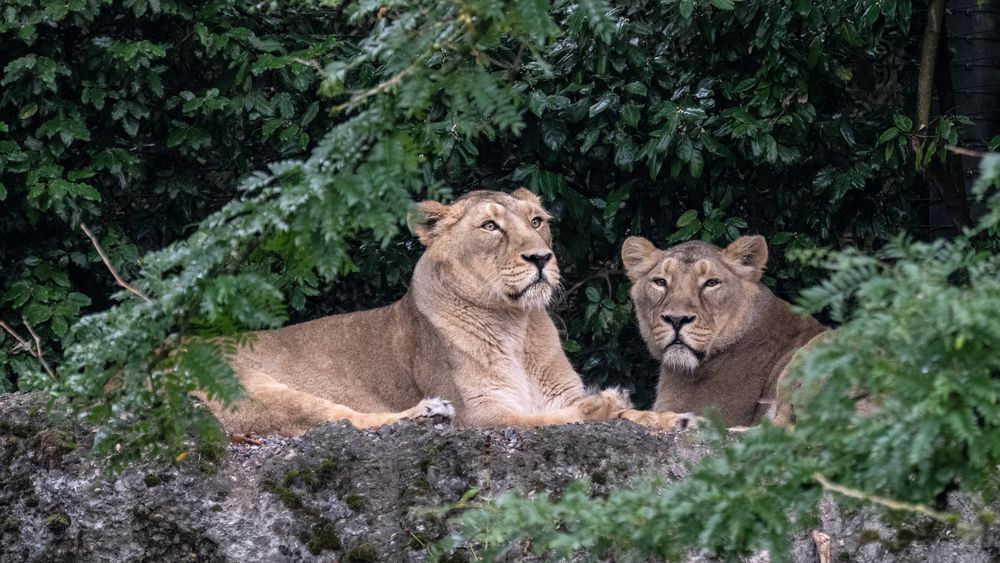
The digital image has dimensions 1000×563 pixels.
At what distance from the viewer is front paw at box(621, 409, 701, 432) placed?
6.36 metres

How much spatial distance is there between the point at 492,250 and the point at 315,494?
6.89ft

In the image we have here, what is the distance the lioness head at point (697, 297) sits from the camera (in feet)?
25.3

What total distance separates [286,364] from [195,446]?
5.69 feet

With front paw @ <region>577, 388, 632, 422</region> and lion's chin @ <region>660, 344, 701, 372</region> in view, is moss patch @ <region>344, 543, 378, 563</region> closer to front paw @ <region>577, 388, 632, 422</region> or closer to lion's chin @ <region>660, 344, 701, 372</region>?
front paw @ <region>577, 388, 632, 422</region>

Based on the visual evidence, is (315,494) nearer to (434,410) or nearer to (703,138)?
(434,410)

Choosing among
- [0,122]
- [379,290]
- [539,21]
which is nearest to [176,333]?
[539,21]

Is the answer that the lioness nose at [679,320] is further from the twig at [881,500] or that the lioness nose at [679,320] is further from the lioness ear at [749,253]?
the twig at [881,500]

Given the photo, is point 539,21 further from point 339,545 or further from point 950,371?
point 339,545

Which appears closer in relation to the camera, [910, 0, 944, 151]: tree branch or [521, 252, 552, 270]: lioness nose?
[521, 252, 552, 270]: lioness nose

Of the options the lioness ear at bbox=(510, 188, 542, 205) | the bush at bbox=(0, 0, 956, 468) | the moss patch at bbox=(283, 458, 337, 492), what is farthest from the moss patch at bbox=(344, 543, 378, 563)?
the lioness ear at bbox=(510, 188, 542, 205)

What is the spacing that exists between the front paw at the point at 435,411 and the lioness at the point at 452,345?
20.0 inches

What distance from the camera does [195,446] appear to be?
5859 mm

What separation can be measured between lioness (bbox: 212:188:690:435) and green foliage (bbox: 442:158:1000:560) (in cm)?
334

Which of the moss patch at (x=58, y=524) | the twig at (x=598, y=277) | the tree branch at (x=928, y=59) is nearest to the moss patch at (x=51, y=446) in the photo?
the moss patch at (x=58, y=524)
